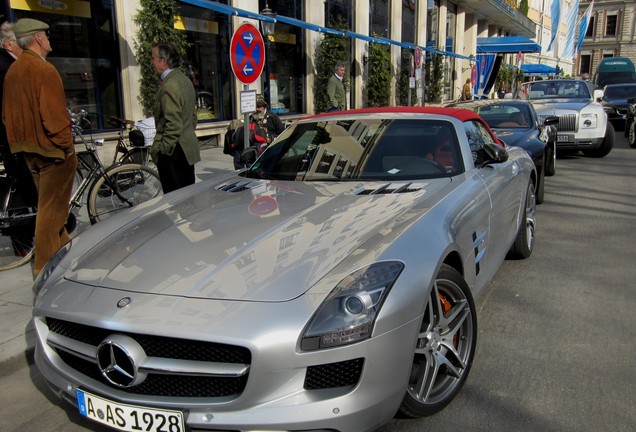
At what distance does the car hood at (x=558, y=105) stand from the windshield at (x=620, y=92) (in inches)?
436

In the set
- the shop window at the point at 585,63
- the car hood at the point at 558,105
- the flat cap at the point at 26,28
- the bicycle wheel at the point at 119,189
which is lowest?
the bicycle wheel at the point at 119,189

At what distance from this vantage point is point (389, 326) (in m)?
2.16

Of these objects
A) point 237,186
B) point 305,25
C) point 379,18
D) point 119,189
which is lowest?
point 119,189

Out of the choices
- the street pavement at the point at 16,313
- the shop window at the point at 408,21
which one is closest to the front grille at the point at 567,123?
the street pavement at the point at 16,313

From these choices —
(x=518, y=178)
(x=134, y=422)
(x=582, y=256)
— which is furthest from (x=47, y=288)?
(x=582, y=256)

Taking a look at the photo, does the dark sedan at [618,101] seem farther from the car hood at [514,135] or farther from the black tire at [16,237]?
the black tire at [16,237]

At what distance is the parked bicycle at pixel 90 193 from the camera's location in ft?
16.0

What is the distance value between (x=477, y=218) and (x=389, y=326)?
4.80 feet

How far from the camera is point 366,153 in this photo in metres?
3.85

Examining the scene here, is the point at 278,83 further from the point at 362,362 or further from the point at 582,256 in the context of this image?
the point at 362,362

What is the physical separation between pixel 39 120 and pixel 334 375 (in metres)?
3.42

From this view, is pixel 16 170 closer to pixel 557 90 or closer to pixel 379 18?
pixel 557 90

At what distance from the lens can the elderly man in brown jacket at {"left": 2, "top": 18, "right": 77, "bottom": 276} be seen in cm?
422

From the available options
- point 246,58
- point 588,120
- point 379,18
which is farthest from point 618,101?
point 246,58
